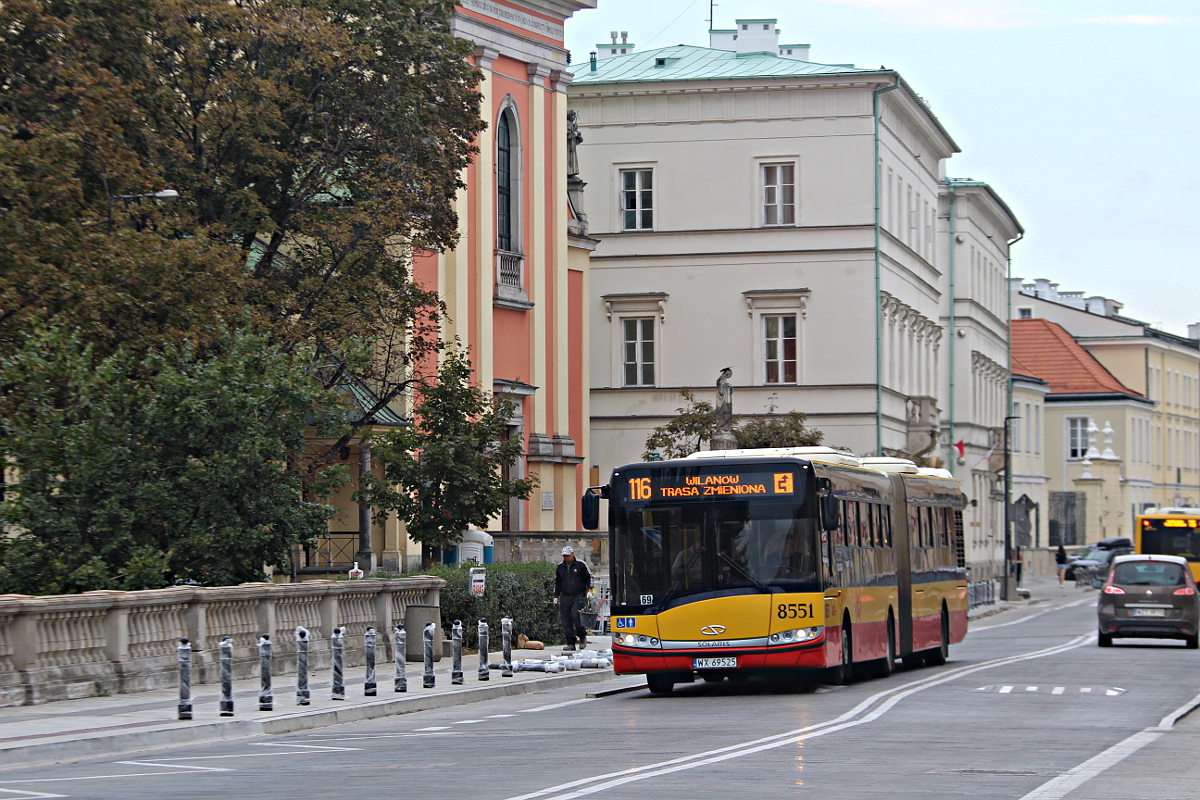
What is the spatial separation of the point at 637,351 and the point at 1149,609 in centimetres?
2912

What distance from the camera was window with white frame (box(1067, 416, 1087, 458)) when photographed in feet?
376

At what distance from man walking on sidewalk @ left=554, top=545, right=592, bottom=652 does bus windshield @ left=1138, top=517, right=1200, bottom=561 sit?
1123 inches

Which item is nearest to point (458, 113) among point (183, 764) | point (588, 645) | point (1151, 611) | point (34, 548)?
point (588, 645)

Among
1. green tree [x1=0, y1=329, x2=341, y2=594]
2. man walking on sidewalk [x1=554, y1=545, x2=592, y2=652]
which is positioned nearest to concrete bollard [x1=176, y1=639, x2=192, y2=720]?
green tree [x1=0, y1=329, x2=341, y2=594]

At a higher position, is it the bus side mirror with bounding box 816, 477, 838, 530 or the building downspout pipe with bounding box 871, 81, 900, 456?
the building downspout pipe with bounding box 871, 81, 900, 456

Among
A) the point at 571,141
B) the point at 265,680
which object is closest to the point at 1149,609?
the point at 265,680

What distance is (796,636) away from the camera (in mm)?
24094

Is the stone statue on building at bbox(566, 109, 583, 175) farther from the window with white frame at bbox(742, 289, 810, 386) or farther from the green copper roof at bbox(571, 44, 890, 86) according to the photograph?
the window with white frame at bbox(742, 289, 810, 386)

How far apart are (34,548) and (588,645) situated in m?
12.3

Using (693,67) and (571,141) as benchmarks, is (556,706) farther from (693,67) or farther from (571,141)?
(693,67)

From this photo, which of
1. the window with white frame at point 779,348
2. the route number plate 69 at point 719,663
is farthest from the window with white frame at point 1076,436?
the route number plate 69 at point 719,663

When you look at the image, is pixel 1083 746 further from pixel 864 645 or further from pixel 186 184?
pixel 186 184

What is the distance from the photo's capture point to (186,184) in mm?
32344

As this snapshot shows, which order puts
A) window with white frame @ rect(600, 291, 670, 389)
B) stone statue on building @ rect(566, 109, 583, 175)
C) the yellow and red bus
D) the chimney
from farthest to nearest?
the chimney < window with white frame @ rect(600, 291, 670, 389) < stone statue on building @ rect(566, 109, 583, 175) < the yellow and red bus
